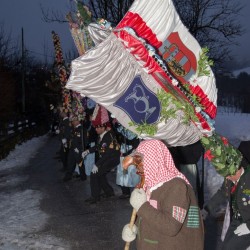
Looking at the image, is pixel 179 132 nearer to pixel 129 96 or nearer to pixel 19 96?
pixel 129 96

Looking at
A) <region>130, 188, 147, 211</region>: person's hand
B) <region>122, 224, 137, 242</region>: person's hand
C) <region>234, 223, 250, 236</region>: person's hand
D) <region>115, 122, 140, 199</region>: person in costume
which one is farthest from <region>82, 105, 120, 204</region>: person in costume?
<region>130, 188, 147, 211</region>: person's hand

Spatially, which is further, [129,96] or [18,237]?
[18,237]

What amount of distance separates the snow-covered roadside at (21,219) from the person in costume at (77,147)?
1.26 m

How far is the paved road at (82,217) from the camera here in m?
6.25

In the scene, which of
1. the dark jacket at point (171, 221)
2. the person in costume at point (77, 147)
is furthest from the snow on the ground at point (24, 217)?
the dark jacket at point (171, 221)

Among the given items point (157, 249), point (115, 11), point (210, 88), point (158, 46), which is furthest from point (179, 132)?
point (115, 11)

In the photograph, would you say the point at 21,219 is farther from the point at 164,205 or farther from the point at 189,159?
the point at 164,205

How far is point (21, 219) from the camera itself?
24.1ft

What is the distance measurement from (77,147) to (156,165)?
24.7 ft

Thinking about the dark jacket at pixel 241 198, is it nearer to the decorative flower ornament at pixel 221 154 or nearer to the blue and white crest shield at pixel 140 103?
the decorative flower ornament at pixel 221 154

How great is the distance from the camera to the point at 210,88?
3.64 m

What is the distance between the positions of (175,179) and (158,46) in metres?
1.07

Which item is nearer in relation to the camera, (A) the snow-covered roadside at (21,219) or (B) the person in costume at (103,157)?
(A) the snow-covered roadside at (21,219)

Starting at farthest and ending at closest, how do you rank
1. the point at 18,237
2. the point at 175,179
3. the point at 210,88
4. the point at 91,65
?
the point at 18,237
the point at 210,88
the point at 91,65
the point at 175,179
